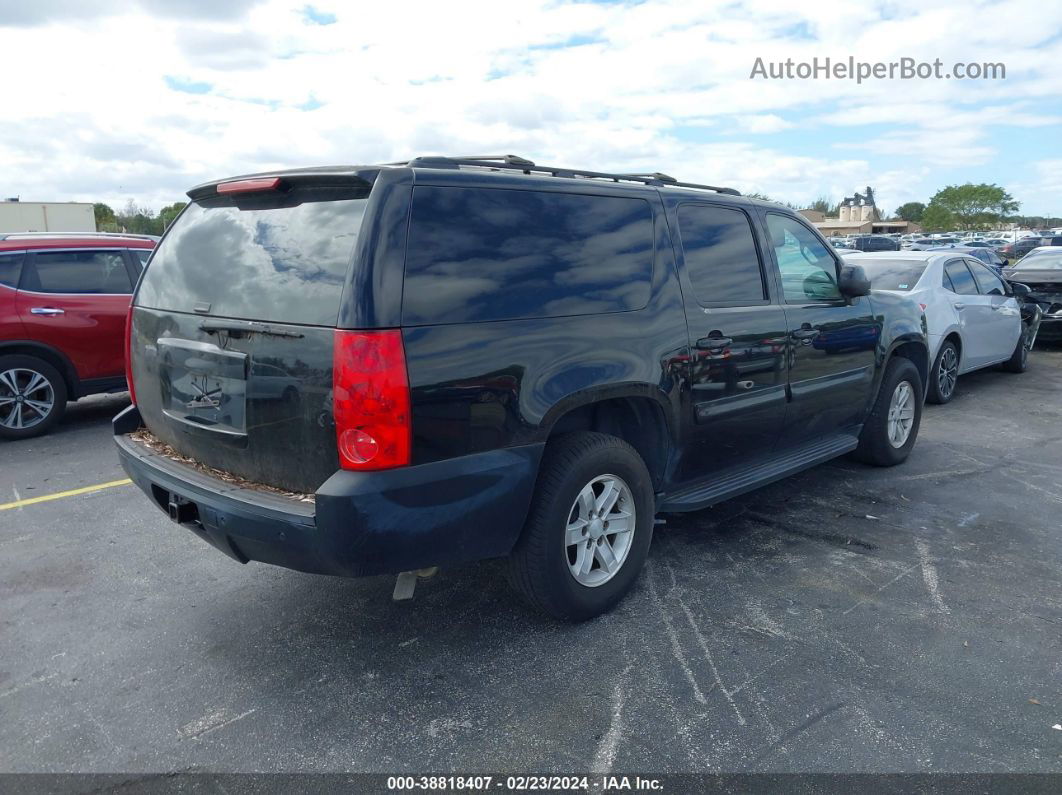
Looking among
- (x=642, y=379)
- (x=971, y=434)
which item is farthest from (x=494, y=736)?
(x=971, y=434)

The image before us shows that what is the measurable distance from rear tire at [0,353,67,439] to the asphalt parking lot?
99.9 inches

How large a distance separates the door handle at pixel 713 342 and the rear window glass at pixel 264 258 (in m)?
1.85

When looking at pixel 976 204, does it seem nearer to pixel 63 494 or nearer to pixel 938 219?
pixel 938 219

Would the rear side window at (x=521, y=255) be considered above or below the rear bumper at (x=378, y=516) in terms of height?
above

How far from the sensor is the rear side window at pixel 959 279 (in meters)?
8.86

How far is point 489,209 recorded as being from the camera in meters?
3.24

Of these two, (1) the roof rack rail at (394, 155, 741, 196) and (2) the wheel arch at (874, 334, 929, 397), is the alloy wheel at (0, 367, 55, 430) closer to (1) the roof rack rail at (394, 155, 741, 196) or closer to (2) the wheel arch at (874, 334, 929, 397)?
(1) the roof rack rail at (394, 155, 741, 196)

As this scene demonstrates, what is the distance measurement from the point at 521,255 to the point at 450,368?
634mm

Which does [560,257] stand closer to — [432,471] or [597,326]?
[597,326]

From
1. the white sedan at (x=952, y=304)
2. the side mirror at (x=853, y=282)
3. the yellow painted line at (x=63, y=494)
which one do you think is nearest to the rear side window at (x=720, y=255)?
the side mirror at (x=853, y=282)

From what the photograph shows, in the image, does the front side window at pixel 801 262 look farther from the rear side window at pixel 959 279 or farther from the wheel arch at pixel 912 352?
the rear side window at pixel 959 279

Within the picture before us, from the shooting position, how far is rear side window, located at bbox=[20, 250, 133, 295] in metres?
7.40

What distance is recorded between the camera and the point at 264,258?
320 centimetres

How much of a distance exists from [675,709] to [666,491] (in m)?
1.31
